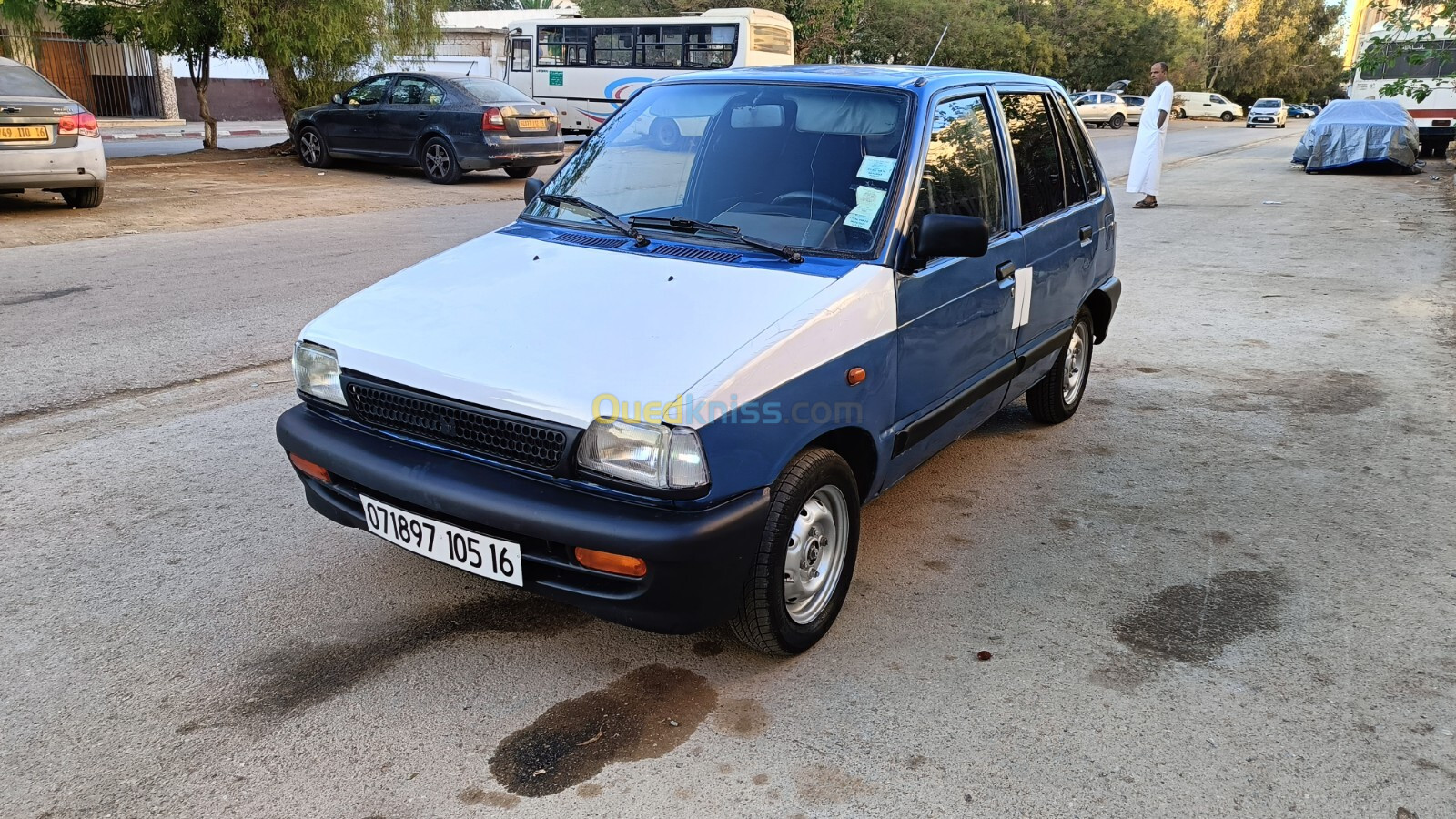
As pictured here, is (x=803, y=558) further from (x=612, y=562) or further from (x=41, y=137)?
(x=41, y=137)

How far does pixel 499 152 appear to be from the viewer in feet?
50.4

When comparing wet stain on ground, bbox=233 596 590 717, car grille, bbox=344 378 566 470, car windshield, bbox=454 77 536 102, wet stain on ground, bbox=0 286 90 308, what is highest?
car windshield, bbox=454 77 536 102

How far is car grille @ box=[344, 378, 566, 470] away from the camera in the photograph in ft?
9.03

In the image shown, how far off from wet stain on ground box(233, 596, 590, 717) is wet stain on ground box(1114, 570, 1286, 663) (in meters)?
1.84

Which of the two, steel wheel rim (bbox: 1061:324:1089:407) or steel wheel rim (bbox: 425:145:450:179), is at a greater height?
steel wheel rim (bbox: 425:145:450:179)

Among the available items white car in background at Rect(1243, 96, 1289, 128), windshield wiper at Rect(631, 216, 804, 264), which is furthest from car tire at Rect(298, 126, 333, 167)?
white car in background at Rect(1243, 96, 1289, 128)

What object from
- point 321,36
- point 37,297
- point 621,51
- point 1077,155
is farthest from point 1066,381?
point 621,51

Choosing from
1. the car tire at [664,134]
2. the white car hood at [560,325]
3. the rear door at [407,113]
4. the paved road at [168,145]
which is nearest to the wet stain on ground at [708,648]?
the white car hood at [560,325]

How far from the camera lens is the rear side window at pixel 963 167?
12.1 ft

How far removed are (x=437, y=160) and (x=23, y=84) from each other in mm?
5900

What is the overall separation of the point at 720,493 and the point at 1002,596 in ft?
4.66

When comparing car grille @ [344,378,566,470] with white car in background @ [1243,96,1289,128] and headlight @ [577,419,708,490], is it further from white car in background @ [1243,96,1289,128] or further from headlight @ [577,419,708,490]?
white car in background @ [1243,96,1289,128]

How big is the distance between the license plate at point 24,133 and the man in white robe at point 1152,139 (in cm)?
1286

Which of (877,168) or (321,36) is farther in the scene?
(321,36)
